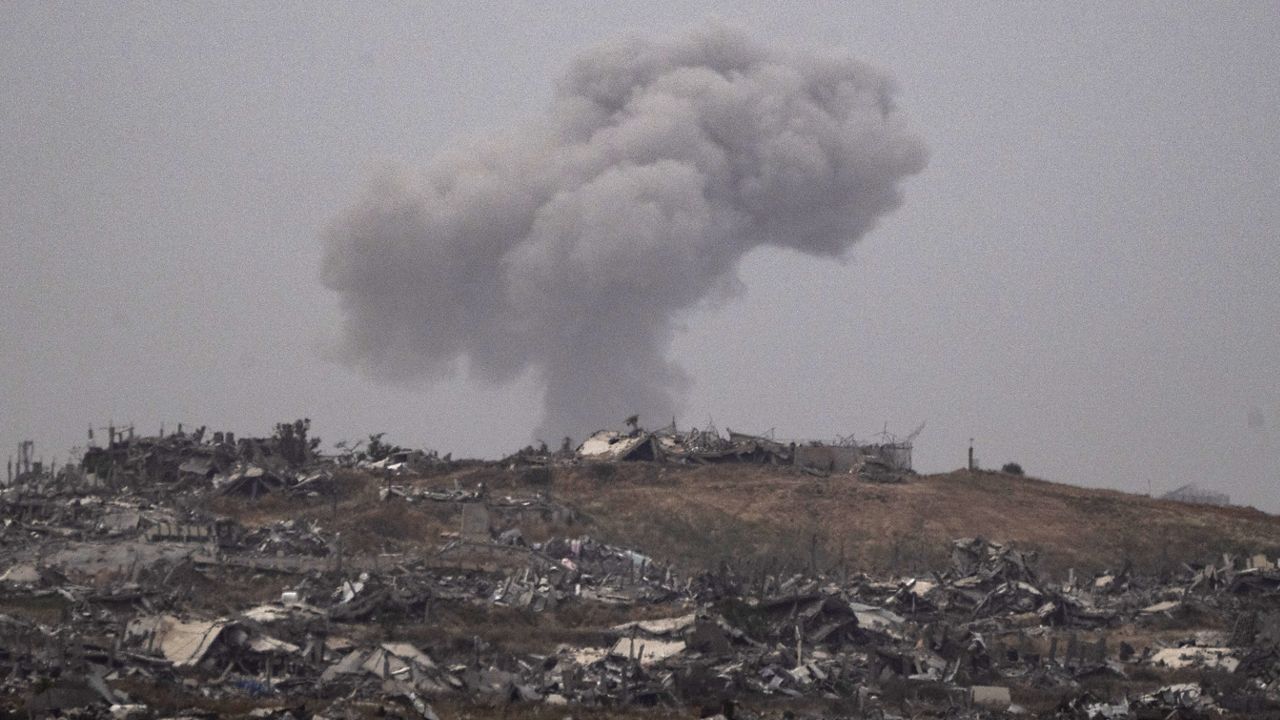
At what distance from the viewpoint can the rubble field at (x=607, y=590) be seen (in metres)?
27.0

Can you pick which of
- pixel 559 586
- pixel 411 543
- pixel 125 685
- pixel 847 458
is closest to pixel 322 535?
pixel 411 543

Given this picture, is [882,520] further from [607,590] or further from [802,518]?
[607,590]

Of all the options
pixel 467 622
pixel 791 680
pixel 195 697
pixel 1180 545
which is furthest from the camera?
pixel 1180 545

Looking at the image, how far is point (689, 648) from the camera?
99.4 feet

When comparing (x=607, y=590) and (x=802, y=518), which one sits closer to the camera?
(x=607, y=590)

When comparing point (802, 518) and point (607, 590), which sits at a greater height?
point (802, 518)

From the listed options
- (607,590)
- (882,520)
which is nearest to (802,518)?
(882,520)

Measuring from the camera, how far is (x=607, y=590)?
37469mm

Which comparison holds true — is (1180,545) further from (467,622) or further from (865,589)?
(467,622)

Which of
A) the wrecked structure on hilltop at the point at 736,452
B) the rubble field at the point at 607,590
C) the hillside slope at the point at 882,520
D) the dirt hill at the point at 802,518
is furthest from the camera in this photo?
the wrecked structure on hilltop at the point at 736,452

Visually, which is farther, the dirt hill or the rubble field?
the dirt hill

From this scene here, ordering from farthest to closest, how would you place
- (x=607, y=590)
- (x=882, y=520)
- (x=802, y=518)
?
(x=882, y=520), (x=802, y=518), (x=607, y=590)

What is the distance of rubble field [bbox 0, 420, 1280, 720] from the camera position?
2695 cm

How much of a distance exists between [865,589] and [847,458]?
69.0ft
